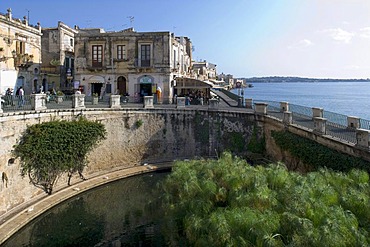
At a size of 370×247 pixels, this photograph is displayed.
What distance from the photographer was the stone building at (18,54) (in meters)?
27.6

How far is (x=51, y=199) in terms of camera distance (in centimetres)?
1794

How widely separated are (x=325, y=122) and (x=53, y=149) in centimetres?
1463

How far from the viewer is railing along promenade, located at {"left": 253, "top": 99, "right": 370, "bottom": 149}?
14.3m

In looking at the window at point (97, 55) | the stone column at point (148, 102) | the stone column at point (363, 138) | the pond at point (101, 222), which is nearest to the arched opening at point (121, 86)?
the window at point (97, 55)

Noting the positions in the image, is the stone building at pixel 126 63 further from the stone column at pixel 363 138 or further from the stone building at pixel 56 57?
the stone column at pixel 363 138

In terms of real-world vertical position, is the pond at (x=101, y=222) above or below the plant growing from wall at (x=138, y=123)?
below

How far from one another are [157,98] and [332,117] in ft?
44.7

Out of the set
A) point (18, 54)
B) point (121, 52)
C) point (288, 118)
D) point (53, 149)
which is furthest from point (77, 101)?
point (288, 118)

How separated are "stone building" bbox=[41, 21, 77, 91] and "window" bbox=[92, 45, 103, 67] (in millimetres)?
8976

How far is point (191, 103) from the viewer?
2781 centimetres

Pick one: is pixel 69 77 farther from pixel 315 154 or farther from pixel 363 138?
pixel 363 138

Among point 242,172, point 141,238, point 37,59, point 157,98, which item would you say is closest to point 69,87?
point 37,59

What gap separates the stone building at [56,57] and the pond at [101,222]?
73.0 ft

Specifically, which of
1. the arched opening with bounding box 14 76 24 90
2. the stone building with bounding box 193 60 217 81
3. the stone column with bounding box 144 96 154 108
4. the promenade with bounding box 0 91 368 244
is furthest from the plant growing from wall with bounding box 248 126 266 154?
the stone building with bounding box 193 60 217 81
